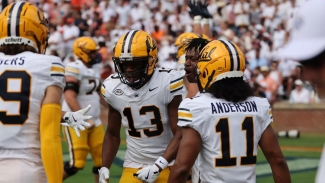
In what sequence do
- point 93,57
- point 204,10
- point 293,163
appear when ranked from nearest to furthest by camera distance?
1. point 204,10
2. point 93,57
3. point 293,163

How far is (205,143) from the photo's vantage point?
393 centimetres

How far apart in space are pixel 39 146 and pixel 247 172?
123cm

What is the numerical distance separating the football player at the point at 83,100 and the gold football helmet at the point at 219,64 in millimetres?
4312

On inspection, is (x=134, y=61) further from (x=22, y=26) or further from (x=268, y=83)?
(x=268, y=83)

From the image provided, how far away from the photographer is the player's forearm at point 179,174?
12.7 feet

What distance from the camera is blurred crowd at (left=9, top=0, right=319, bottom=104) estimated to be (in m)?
16.8

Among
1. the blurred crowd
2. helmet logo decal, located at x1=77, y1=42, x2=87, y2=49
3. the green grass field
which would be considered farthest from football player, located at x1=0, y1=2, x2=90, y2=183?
the blurred crowd

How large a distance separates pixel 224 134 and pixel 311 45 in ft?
6.55

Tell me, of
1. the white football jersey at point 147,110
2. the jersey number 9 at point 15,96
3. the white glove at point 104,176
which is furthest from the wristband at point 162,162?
the jersey number 9 at point 15,96

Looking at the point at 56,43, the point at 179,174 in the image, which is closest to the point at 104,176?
the point at 179,174

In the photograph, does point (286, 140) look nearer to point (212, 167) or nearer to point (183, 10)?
point (183, 10)

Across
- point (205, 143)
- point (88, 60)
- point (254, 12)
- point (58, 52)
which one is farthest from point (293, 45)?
point (254, 12)

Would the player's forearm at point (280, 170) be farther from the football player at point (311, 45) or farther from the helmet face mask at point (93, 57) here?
the helmet face mask at point (93, 57)

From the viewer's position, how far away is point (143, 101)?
5156 mm
